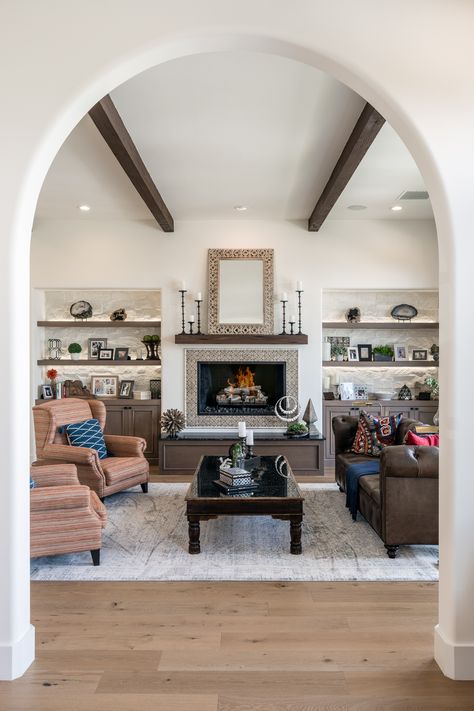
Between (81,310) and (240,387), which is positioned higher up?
(81,310)

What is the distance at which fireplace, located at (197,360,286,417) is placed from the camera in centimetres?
686

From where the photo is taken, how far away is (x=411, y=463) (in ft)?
12.1

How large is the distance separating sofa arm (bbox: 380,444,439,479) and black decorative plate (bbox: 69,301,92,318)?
15.3 feet

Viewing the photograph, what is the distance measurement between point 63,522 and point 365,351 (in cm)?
467

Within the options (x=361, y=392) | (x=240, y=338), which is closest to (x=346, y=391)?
(x=361, y=392)

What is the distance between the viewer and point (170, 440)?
639 centimetres

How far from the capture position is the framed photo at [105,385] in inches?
281

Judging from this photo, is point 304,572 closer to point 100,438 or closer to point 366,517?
point 366,517

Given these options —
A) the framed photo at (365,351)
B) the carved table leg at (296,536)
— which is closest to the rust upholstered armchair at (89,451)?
the carved table leg at (296,536)

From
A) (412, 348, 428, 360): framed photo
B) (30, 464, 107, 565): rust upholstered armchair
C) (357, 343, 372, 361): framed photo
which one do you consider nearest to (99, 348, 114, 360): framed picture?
(357, 343, 372, 361): framed photo

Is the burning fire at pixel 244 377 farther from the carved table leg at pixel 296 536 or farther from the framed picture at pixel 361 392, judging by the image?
the carved table leg at pixel 296 536
